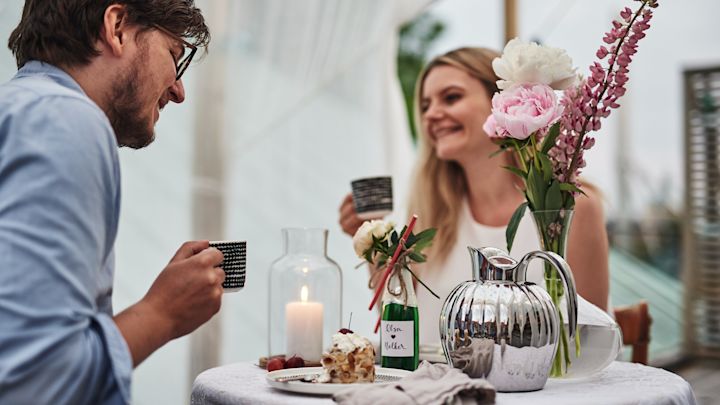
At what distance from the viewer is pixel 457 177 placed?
94.5 inches

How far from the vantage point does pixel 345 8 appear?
3098mm

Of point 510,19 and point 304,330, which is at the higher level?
point 510,19

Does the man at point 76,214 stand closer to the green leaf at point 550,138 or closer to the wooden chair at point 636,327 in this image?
the green leaf at point 550,138

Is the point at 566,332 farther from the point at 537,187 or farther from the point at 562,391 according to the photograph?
the point at 537,187

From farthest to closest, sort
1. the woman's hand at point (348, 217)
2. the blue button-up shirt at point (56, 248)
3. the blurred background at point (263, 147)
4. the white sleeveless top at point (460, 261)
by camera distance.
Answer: the blurred background at point (263, 147), the white sleeveless top at point (460, 261), the woman's hand at point (348, 217), the blue button-up shirt at point (56, 248)

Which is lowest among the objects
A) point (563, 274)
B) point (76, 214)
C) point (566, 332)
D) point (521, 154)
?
point (566, 332)

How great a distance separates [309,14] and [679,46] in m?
3.70

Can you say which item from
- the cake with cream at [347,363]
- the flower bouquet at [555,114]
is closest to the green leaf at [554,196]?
the flower bouquet at [555,114]

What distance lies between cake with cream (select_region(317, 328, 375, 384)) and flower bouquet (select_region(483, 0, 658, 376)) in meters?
0.34

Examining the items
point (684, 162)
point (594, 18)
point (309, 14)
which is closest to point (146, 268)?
point (309, 14)

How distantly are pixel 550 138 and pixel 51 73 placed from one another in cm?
84

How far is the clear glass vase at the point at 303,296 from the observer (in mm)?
1442

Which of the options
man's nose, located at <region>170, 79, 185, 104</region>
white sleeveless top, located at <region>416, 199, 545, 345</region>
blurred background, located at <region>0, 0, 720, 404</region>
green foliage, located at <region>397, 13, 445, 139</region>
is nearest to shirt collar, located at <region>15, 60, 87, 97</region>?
man's nose, located at <region>170, 79, 185, 104</region>

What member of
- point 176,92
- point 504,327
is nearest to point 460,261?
point 504,327
